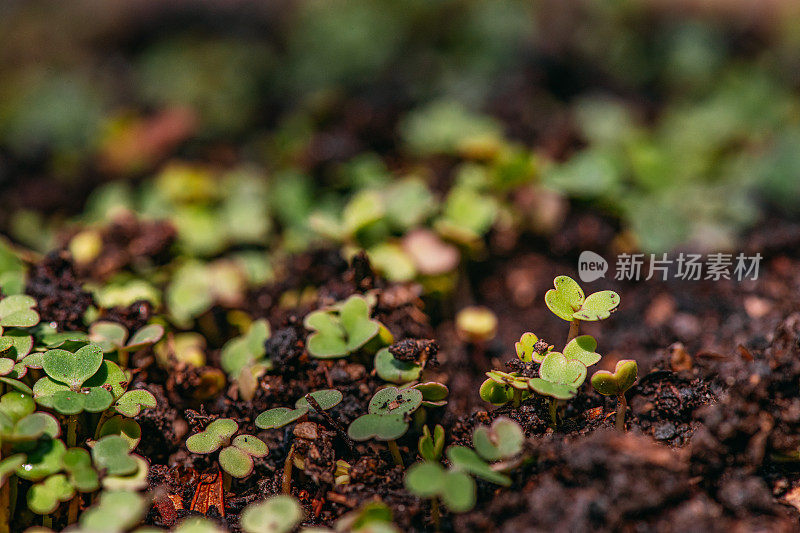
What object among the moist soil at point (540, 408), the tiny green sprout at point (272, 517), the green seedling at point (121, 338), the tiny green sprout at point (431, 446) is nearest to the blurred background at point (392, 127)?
the moist soil at point (540, 408)

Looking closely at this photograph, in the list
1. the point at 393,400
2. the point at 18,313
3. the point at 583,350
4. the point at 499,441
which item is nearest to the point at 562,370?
the point at 583,350

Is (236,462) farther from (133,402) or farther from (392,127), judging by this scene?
(392,127)

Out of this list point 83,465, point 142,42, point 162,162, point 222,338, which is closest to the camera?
point 83,465

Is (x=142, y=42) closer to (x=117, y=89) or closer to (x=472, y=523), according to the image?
(x=117, y=89)

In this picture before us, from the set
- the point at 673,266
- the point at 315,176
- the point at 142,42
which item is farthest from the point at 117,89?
the point at 673,266

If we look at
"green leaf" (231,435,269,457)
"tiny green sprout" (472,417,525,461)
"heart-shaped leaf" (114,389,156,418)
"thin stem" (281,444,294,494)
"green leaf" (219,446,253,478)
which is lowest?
"thin stem" (281,444,294,494)

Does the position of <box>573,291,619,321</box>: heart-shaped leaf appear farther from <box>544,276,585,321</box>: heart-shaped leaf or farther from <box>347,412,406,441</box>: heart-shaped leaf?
<box>347,412,406,441</box>: heart-shaped leaf

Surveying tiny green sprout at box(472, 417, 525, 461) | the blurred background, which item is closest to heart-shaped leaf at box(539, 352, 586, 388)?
tiny green sprout at box(472, 417, 525, 461)
